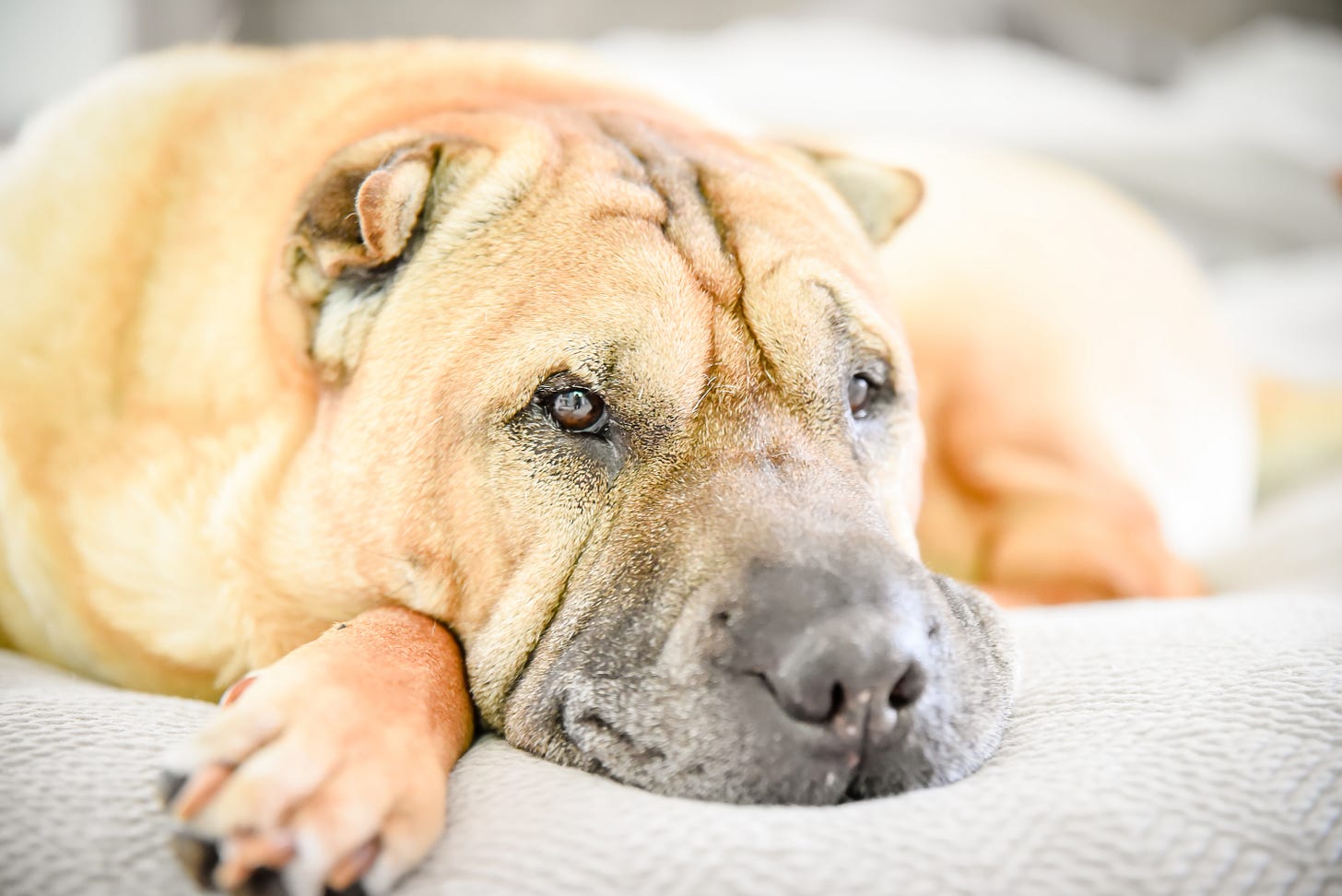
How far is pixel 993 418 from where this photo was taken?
2.46 metres

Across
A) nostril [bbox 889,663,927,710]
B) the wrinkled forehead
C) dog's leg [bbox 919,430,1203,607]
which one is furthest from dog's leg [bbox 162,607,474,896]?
dog's leg [bbox 919,430,1203,607]

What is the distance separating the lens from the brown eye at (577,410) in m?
1.40

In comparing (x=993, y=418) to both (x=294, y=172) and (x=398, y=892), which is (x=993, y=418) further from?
(x=398, y=892)

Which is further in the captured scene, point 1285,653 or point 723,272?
point 723,272

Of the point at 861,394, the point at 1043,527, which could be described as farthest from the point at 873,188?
the point at 1043,527

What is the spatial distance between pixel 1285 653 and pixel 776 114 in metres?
3.17

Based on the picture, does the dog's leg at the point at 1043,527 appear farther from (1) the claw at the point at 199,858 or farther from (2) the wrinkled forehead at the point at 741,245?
(1) the claw at the point at 199,858

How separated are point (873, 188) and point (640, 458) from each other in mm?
898

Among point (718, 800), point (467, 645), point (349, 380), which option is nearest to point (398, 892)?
point (718, 800)

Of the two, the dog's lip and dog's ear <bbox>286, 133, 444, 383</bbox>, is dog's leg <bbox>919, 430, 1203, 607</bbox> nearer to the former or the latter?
the dog's lip

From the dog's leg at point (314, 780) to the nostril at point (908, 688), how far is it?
49 centimetres

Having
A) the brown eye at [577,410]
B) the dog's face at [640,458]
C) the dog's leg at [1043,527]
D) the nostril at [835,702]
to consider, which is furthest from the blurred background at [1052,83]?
the nostril at [835,702]

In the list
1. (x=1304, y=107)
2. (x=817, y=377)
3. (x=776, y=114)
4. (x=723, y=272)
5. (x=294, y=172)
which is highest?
(x=294, y=172)

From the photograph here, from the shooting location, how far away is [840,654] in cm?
107
